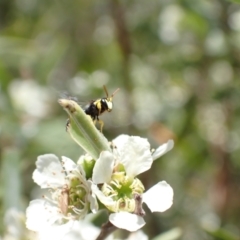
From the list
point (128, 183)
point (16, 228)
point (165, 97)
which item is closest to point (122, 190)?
point (128, 183)

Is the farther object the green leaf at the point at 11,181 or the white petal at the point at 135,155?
the green leaf at the point at 11,181

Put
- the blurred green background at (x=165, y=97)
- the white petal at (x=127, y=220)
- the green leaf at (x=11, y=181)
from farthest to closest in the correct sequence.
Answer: the blurred green background at (x=165, y=97) → the green leaf at (x=11, y=181) → the white petal at (x=127, y=220)

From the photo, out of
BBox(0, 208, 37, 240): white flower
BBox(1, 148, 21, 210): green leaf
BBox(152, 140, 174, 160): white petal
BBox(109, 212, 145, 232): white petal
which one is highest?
BBox(1, 148, 21, 210): green leaf

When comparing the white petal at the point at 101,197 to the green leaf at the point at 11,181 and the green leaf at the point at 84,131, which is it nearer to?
the green leaf at the point at 84,131

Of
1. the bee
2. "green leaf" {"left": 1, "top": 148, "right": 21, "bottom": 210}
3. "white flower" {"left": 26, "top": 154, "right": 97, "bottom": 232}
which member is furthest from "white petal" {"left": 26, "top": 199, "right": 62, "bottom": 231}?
"green leaf" {"left": 1, "top": 148, "right": 21, "bottom": 210}

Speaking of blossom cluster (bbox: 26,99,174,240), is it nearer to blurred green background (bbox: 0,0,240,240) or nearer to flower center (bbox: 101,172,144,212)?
flower center (bbox: 101,172,144,212)

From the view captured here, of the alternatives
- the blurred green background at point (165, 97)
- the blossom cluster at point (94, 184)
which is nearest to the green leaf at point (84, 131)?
the blossom cluster at point (94, 184)
